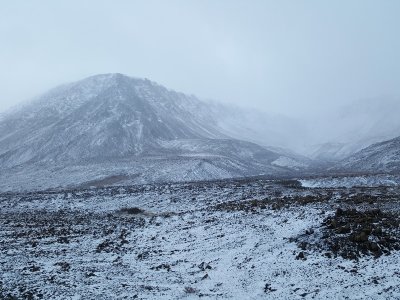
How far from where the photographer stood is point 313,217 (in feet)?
83.0

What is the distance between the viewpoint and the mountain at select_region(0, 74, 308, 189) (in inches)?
3169

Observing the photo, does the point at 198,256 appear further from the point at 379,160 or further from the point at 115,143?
the point at 115,143

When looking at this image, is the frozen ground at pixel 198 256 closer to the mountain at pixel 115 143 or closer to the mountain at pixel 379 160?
the mountain at pixel 115 143

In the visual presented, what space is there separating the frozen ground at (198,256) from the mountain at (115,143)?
42.2 m

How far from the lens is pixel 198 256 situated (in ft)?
74.9

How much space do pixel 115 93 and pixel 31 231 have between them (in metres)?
128

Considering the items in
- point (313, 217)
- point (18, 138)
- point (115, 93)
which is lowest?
point (313, 217)

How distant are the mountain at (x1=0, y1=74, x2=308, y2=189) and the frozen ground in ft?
139

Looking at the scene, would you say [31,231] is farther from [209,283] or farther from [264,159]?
[264,159]

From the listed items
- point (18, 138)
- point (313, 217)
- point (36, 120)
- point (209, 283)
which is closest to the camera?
point (209, 283)

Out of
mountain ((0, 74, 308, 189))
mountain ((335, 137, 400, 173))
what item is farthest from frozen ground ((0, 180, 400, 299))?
→ mountain ((335, 137, 400, 173))

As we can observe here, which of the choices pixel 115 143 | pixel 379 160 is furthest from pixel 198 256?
pixel 115 143

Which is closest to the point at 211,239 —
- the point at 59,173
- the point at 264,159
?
the point at 59,173

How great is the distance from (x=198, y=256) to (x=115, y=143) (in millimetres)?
96884
